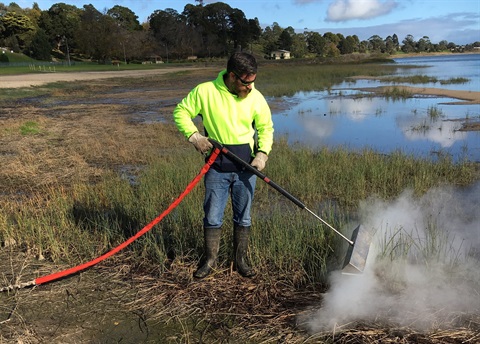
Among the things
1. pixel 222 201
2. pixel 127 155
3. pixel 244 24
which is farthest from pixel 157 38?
pixel 222 201

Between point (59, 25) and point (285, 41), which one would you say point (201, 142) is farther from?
point (285, 41)

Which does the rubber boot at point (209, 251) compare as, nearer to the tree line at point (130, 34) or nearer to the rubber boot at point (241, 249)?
the rubber boot at point (241, 249)

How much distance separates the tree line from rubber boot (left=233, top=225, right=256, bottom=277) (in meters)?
81.0

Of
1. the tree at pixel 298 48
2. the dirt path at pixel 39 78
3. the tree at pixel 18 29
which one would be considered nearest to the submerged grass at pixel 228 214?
the dirt path at pixel 39 78

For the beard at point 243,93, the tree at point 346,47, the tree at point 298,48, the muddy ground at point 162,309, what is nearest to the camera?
the muddy ground at point 162,309

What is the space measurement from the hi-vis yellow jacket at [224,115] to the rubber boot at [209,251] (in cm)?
62

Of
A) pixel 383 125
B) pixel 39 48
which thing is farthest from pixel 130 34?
pixel 383 125

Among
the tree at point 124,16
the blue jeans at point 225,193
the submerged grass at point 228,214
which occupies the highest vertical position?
the tree at point 124,16

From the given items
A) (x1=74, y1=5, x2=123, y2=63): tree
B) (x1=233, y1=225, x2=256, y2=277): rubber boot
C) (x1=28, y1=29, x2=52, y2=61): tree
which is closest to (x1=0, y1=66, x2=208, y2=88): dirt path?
(x1=28, y1=29, x2=52, y2=61): tree

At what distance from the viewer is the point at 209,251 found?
3602mm

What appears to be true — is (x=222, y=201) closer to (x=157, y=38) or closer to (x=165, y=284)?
(x=165, y=284)

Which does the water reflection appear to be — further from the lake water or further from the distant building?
the distant building

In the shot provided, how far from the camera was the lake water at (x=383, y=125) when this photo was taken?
10.4 metres

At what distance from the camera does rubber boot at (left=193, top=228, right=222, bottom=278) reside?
353 centimetres
